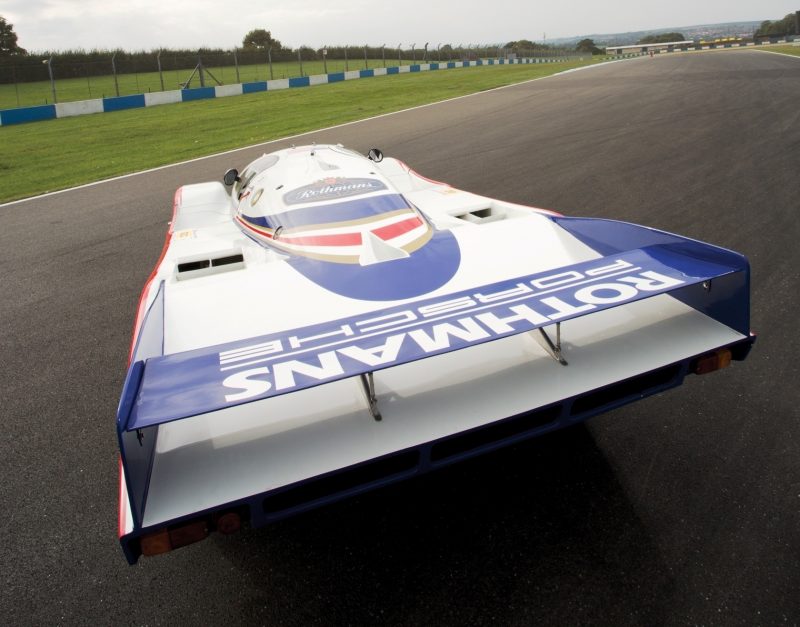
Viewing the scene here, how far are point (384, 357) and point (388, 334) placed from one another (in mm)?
191

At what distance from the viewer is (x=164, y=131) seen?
16.0 m

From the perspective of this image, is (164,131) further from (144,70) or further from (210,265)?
(144,70)

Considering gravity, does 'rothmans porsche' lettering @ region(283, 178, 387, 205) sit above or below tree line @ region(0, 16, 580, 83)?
below

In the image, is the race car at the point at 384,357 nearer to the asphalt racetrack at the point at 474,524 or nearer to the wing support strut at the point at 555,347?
the wing support strut at the point at 555,347

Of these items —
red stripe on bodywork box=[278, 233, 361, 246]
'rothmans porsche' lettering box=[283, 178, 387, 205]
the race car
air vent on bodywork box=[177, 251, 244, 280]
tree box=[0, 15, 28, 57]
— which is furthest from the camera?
tree box=[0, 15, 28, 57]

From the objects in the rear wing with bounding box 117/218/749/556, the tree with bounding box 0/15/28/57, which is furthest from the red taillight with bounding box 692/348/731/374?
the tree with bounding box 0/15/28/57

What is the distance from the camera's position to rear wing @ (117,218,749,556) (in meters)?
1.77

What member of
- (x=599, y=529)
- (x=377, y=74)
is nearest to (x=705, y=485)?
(x=599, y=529)

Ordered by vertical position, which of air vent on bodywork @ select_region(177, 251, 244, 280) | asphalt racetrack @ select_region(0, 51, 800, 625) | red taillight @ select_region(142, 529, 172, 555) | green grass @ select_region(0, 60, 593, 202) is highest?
green grass @ select_region(0, 60, 593, 202)

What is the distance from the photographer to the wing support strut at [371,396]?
211 centimetres

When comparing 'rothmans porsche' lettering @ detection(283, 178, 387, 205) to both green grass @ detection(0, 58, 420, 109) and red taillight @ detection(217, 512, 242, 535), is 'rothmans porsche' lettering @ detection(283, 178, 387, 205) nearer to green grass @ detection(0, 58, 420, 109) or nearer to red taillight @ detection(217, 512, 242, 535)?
red taillight @ detection(217, 512, 242, 535)

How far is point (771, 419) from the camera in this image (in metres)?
2.97

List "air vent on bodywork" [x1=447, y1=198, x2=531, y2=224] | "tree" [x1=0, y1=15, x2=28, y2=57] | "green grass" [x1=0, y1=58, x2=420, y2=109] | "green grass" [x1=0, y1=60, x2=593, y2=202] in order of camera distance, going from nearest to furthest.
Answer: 1. "air vent on bodywork" [x1=447, y1=198, x2=531, y2=224]
2. "green grass" [x1=0, y1=60, x2=593, y2=202]
3. "green grass" [x1=0, y1=58, x2=420, y2=109]
4. "tree" [x1=0, y1=15, x2=28, y2=57]

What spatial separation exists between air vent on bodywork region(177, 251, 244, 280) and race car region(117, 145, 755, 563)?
0.17 meters
